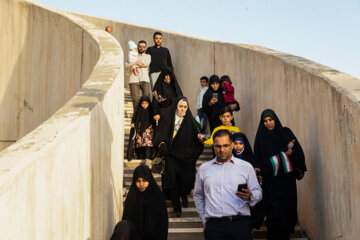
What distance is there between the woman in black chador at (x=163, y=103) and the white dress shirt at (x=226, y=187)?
9.09 feet

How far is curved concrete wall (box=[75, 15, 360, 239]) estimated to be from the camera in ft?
18.0

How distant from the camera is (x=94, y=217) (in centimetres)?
463

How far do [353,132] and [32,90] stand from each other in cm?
622

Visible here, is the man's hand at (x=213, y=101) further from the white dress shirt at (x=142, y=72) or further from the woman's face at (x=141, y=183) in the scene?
the woman's face at (x=141, y=183)

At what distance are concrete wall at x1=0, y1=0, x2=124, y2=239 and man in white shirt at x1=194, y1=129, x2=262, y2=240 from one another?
0.92 metres

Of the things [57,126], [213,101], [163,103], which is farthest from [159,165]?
[57,126]

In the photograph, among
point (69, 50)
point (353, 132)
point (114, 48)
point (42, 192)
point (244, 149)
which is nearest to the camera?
point (42, 192)

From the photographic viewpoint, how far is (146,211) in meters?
5.56

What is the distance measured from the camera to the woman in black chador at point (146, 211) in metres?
5.53

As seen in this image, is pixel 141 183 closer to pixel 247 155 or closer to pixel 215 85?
pixel 247 155

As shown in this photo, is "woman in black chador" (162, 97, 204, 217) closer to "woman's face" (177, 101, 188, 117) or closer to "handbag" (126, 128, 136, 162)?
"woman's face" (177, 101, 188, 117)

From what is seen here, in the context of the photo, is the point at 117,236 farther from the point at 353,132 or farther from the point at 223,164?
the point at 353,132

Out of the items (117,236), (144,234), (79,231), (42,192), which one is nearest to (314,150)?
(144,234)

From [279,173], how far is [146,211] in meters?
1.50
